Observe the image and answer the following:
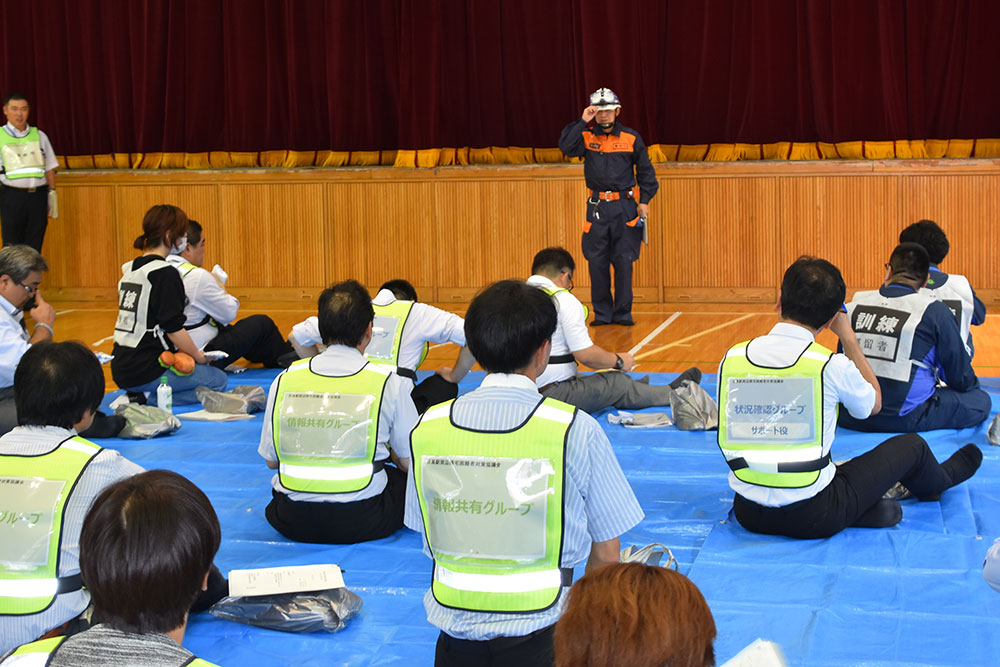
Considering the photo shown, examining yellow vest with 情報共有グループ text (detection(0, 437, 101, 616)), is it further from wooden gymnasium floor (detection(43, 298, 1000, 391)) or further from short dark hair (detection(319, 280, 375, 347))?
wooden gymnasium floor (detection(43, 298, 1000, 391))

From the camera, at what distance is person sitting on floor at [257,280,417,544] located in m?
3.72

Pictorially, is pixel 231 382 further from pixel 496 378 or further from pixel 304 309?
pixel 496 378

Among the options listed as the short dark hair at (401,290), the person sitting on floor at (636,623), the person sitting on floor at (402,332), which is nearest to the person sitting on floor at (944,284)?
the person sitting on floor at (402,332)

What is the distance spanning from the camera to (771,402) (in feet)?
12.1

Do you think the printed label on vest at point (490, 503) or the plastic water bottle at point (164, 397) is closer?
the printed label on vest at point (490, 503)

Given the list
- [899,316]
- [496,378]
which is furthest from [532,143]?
[496,378]

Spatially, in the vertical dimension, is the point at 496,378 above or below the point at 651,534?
above

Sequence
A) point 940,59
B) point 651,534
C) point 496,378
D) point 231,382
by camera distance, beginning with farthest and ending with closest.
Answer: point 940,59
point 231,382
point 651,534
point 496,378

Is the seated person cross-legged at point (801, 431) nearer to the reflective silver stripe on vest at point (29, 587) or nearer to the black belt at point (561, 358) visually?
the black belt at point (561, 358)

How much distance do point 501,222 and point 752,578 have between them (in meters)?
7.34

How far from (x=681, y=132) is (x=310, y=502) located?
24.2 ft

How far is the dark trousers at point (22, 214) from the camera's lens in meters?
9.81

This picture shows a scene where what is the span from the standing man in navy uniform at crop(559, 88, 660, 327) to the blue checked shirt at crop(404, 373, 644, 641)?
21.7ft

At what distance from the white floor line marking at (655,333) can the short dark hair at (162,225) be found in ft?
9.77
